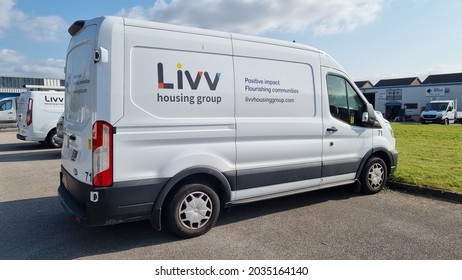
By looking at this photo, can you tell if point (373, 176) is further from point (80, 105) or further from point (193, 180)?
point (80, 105)

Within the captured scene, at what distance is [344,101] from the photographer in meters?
5.66

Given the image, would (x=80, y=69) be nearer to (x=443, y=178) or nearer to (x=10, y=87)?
(x=443, y=178)

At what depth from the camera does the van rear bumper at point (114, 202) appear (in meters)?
3.62

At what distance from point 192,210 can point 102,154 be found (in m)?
1.28

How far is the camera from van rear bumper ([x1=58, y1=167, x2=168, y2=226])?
Answer: 3.62m

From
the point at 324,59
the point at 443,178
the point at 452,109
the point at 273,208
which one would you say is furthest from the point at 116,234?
the point at 452,109

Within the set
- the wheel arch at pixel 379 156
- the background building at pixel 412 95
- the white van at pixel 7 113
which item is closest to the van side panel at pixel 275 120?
the wheel arch at pixel 379 156

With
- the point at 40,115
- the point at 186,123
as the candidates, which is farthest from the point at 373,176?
the point at 40,115

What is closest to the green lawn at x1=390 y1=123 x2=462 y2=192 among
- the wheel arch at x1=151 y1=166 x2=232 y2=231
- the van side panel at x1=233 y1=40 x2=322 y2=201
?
the van side panel at x1=233 y1=40 x2=322 y2=201

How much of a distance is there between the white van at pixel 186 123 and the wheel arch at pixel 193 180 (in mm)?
12

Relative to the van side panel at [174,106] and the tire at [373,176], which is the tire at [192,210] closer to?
the van side panel at [174,106]

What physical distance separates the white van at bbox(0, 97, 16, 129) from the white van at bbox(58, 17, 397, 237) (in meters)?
22.3

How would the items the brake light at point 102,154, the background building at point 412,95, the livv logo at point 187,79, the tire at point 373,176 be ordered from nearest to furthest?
1. the brake light at point 102,154
2. the livv logo at point 187,79
3. the tire at point 373,176
4. the background building at point 412,95

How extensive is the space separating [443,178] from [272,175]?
4.12 metres
